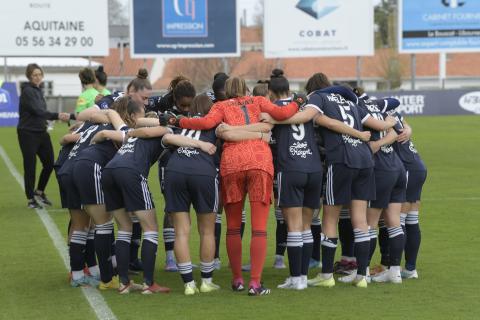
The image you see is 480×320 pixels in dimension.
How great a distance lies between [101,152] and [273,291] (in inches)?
77.6

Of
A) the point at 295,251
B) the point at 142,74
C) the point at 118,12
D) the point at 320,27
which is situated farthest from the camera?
the point at 118,12

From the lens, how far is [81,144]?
8773 millimetres

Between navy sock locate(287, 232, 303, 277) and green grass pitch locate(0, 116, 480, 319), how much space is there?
210 millimetres

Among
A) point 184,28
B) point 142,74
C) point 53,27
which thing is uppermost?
point 53,27

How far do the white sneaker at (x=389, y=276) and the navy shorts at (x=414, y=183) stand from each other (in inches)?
28.5

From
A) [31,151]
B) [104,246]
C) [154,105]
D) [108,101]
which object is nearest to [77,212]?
[104,246]

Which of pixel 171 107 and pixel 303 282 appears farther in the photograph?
pixel 171 107

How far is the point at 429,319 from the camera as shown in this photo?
7215 millimetres

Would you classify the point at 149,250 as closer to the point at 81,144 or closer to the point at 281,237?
the point at 81,144

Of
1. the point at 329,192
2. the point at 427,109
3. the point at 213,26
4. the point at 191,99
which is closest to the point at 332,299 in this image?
the point at 329,192

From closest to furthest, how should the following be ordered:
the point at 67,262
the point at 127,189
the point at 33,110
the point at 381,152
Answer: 1. the point at 127,189
2. the point at 381,152
3. the point at 67,262
4. the point at 33,110

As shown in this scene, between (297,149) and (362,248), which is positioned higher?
(297,149)

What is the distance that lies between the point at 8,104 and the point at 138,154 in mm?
30542

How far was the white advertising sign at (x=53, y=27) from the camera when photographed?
123 feet
